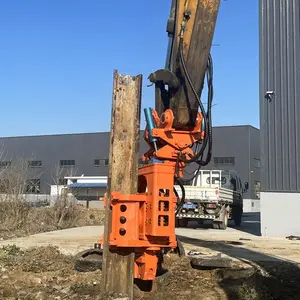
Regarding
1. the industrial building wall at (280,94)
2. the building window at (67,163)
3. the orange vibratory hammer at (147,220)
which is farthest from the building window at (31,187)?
the building window at (67,163)

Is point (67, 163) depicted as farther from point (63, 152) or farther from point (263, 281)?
point (263, 281)

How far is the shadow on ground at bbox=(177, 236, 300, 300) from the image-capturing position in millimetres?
7023

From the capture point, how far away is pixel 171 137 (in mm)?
7102

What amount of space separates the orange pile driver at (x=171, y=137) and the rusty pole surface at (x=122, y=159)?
179mm

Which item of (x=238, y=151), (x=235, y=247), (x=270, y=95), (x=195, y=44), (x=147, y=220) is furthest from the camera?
(x=238, y=151)

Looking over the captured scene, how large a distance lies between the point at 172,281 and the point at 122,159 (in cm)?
276

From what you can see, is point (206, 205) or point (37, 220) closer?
point (206, 205)

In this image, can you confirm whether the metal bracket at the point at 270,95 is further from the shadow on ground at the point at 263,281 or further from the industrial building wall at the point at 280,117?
the shadow on ground at the point at 263,281

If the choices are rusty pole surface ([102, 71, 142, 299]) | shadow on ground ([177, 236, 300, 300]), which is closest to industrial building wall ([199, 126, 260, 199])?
shadow on ground ([177, 236, 300, 300])

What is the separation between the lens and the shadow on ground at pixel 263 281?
23.0ft

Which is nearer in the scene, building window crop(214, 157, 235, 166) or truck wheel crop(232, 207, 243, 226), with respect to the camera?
truck wheel crop(232, 207, 243, 226)

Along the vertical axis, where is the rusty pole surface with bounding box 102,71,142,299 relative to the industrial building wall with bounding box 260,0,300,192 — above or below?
below

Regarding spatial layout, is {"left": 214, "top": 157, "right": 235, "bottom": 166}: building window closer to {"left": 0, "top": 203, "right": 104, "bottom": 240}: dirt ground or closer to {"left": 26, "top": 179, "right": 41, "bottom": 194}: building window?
{"left": 26, "top": 179, "right": 41, "bottom": 194}: building window

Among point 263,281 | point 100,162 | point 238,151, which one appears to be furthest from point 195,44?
point 100,162
